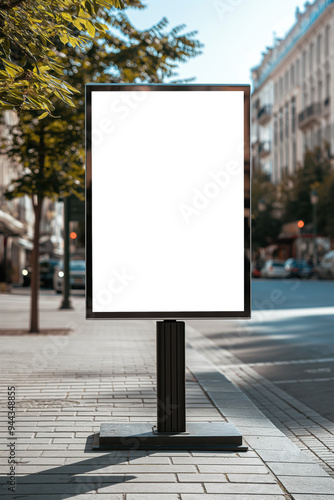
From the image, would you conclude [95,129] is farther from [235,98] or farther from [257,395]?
[257,395]

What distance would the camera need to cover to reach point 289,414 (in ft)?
24.0

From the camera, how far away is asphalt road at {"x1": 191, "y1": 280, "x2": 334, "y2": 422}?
888 cm

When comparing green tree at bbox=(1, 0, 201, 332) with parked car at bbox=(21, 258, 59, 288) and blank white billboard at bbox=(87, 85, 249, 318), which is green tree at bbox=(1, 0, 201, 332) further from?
parked car at bbox=(21, 258, 59, 288)

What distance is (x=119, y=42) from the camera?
13180 millimetres

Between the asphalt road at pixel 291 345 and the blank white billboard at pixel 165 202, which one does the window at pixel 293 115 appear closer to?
the asphalt road at pixel 291 345

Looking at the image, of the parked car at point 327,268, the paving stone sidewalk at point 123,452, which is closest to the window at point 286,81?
the parked car at point 327,268

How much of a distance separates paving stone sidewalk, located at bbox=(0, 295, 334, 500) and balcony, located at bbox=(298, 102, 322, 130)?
56.6m

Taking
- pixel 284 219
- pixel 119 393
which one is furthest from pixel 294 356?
pixel 284 219

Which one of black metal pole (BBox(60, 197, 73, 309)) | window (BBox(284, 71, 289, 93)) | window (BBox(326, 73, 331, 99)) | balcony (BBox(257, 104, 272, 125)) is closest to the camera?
black metal pole (BBox(60, 197, 73, 309))

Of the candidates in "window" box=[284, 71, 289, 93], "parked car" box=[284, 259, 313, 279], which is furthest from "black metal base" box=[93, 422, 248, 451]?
"window" box=[284, 71, 289, 93]

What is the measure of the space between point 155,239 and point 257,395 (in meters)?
3.60

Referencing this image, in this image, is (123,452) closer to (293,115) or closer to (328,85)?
(328,85)

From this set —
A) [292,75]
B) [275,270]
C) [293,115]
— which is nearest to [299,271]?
[275,270]

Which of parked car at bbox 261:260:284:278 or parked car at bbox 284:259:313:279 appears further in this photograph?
parked car at bbox 261:260:284:278
